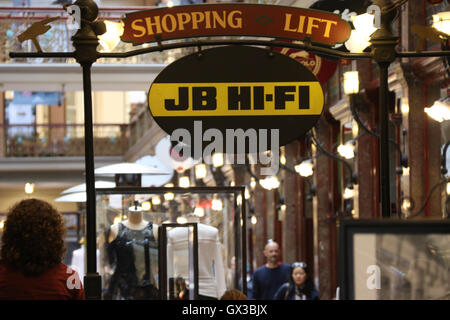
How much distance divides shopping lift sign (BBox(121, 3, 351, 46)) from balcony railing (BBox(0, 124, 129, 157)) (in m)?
26.1

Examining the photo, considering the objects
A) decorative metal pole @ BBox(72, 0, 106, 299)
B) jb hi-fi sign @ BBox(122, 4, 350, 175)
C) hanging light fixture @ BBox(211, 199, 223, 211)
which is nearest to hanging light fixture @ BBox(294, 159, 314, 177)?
hanging light fixture @ BBox(211, 199, 223, 211)

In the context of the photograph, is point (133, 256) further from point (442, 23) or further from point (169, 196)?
point (442, 23)

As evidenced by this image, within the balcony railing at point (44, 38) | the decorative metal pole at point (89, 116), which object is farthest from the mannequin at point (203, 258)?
the balcony railing at point (44, 38)

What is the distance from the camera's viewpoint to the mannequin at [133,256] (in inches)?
330

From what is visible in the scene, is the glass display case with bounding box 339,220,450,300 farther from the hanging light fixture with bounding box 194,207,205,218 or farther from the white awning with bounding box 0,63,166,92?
the white awning with bounding box 0,63,166,92

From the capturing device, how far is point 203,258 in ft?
27.8

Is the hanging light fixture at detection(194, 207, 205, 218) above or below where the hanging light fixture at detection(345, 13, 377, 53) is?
below

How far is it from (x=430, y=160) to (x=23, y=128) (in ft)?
82.3

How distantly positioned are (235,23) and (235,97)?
499mm

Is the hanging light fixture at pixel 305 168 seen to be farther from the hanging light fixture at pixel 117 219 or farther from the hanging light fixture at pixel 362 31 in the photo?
the hanging light fixture at pixel 362 31

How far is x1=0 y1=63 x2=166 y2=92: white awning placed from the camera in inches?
675

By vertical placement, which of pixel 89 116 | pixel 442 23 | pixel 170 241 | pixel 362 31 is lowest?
pixel 170 241

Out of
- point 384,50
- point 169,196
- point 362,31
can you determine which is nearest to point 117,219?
point 169,196

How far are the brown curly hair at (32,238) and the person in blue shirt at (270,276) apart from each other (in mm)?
8560
